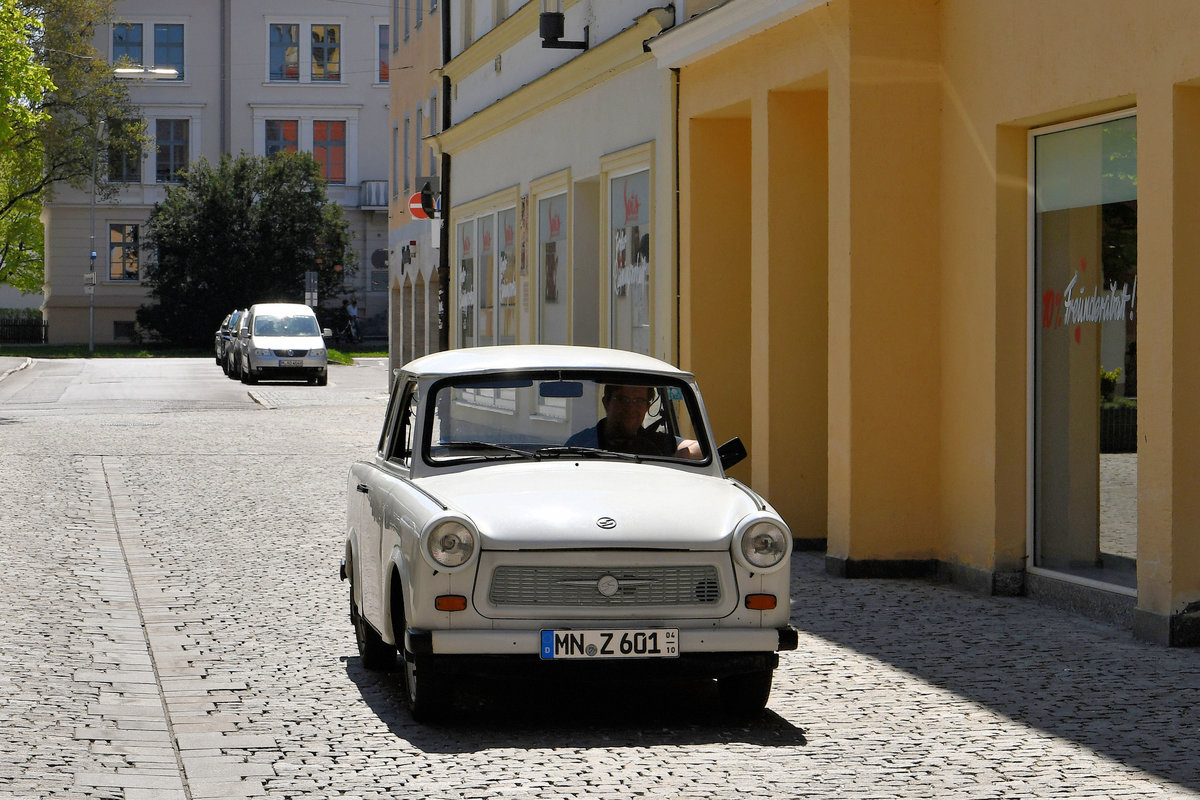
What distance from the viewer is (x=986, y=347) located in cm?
1118

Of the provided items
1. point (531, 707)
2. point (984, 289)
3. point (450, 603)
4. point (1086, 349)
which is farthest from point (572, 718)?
point (984, 289)

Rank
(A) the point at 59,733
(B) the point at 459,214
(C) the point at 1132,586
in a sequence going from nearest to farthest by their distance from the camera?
(A) the point at 59,733 < (C) the point at 1132,586 < (B) the point at 459,214

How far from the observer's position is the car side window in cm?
793

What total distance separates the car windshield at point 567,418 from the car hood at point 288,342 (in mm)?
36467

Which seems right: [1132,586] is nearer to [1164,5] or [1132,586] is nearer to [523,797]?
[1164,5]

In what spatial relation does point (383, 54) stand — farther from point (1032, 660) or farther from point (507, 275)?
point (1032, 660)

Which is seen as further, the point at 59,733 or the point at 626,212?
the point at 626,212

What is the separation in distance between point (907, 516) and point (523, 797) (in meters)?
6.44

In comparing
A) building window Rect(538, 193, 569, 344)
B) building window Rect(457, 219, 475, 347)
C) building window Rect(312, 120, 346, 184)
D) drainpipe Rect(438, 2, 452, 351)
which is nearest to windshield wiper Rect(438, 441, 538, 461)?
building window Rect(538, 193, 569, 344)

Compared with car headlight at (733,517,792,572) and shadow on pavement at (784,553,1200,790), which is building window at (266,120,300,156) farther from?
car headlight at (733,517,792,572)

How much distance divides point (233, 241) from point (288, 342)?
25.6 meters

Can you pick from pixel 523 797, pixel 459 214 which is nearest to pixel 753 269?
pixel 523 797

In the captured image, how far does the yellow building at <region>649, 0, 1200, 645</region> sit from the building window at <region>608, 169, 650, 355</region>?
3403 mm

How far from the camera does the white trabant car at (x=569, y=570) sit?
6.77 meters
